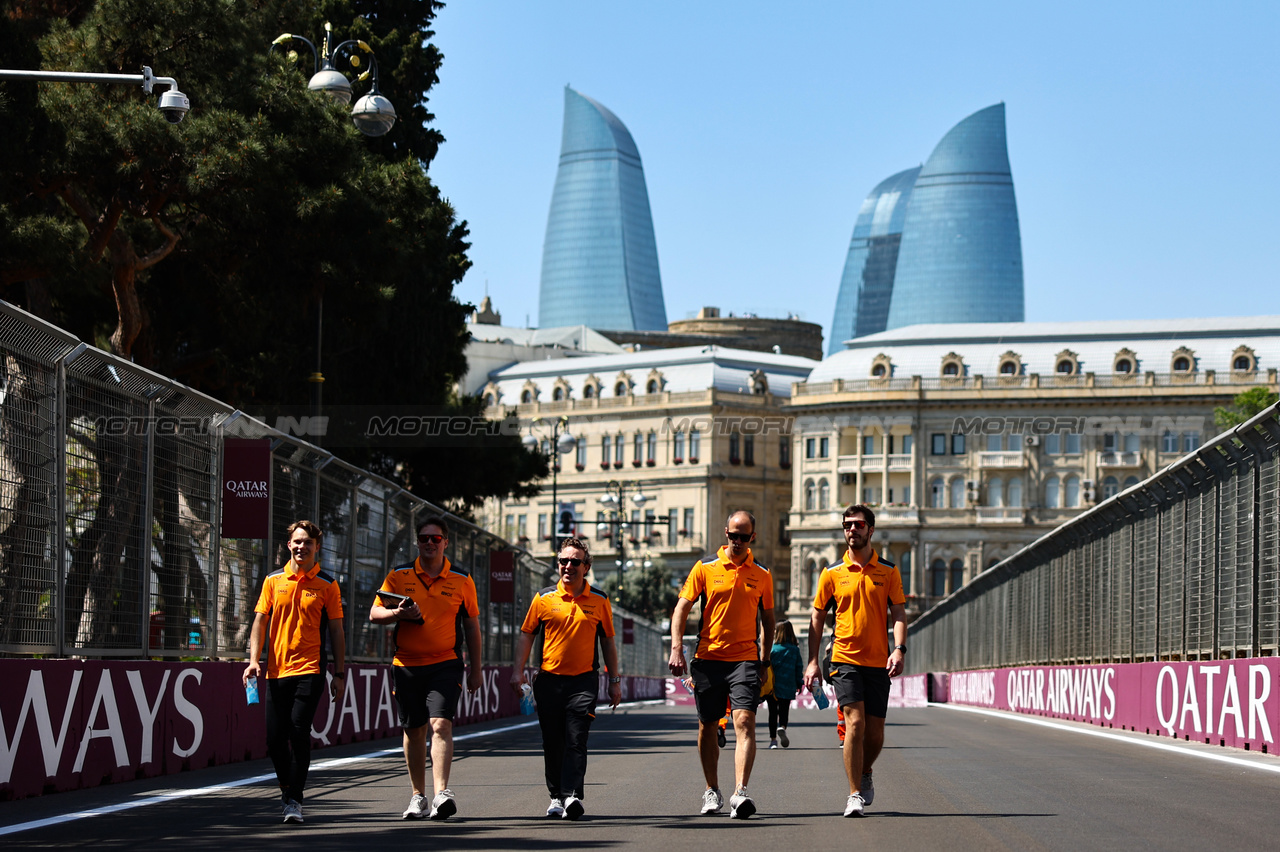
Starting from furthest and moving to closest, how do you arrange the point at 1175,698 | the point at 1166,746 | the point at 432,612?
1. the point at 1175,698
2. the point at 1166,746
3. the point at 432,612

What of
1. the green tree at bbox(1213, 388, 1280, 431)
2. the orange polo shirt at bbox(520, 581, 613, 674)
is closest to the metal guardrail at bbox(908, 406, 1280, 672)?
the orange polo shirt at bbox(520, 581, 613, 674)

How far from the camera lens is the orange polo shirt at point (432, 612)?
11.8 m

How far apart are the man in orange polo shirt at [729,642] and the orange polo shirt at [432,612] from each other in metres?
1.30

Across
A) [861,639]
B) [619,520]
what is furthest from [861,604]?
[619,520]

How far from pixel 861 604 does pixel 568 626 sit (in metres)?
1.76

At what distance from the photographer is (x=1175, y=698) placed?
74.1ft

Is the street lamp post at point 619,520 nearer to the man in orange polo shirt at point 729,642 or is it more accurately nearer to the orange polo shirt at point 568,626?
the orange polo shirt at point 568,626

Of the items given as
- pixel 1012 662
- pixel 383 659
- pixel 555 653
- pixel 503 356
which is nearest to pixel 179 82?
pixel 383 659

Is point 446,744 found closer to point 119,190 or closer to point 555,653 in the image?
point 555,653

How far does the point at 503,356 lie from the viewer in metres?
168

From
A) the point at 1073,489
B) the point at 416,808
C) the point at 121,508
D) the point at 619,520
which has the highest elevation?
the point at 1073,489

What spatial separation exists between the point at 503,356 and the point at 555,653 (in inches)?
6146

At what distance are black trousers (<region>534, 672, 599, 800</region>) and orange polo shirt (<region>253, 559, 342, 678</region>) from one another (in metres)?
1.32

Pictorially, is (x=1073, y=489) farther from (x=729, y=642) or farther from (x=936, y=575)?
(x=729, y=642)
